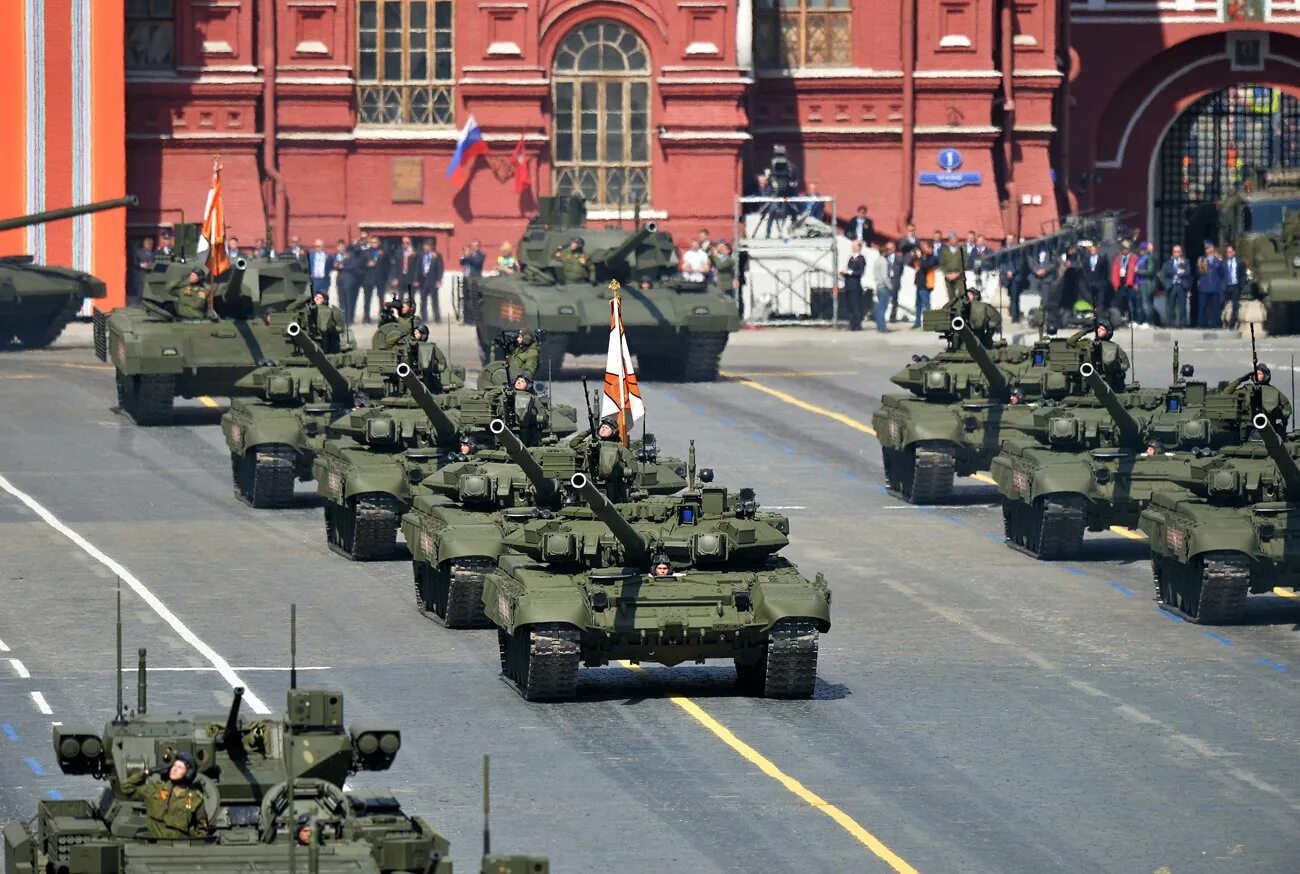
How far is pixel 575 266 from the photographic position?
50.5 m

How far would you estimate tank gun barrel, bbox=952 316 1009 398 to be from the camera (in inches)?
1528

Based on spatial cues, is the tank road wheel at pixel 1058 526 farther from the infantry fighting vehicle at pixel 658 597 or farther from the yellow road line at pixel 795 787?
the yellow road line at pixel 795 787

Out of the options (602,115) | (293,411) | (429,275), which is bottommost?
(293,411)

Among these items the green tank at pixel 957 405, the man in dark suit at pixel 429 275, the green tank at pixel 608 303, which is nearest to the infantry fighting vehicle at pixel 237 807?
the green tank at pixel 957 405

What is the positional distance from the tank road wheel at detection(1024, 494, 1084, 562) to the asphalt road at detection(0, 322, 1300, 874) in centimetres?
33

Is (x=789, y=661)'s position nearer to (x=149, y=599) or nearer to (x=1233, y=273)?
(x=149, y=599)

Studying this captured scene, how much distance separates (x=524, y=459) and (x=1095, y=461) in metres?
9.16

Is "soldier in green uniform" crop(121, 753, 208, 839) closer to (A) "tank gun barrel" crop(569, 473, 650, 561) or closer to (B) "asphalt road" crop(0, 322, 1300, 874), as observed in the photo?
(B) "asphalt road" crop(0, 322, 1300, 874)

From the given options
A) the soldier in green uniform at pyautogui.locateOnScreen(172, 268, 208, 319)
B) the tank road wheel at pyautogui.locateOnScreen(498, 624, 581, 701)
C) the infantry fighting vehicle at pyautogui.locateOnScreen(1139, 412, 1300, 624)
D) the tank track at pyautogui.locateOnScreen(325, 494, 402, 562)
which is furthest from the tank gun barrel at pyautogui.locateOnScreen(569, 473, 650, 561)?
the soldier in green uniform at pyautogui.locateOnScreen(172, 268, 208, 319)

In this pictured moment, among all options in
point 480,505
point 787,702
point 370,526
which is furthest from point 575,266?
point 787,702

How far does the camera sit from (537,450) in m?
29.7

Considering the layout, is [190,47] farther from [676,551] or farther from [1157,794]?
[1157,794]

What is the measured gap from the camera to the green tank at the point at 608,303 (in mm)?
49125

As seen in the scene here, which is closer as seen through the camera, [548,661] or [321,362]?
[548,661]
